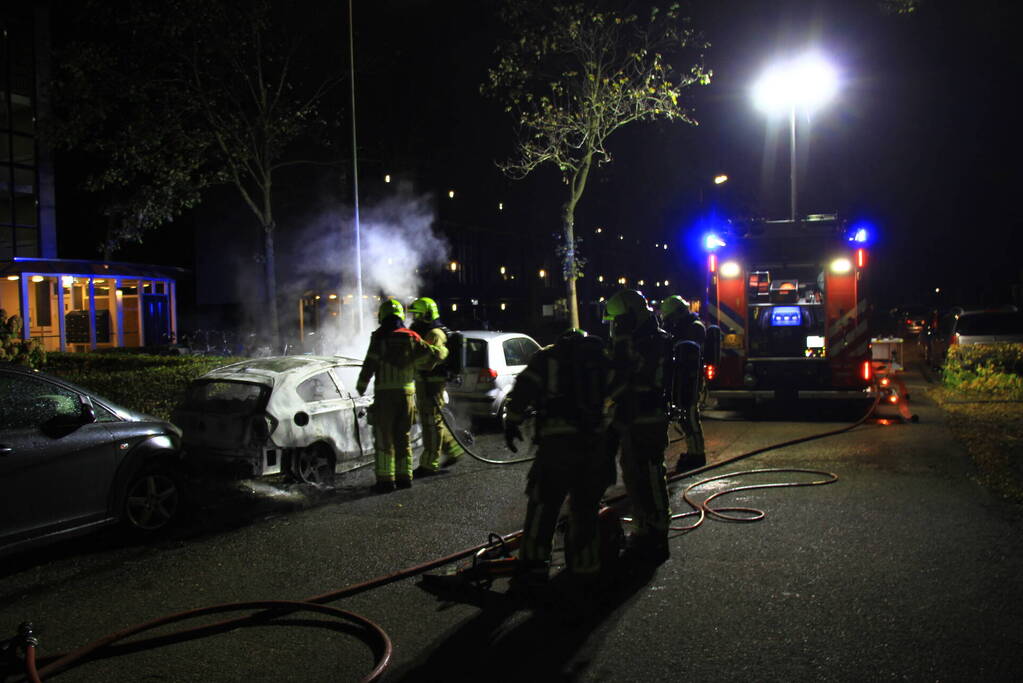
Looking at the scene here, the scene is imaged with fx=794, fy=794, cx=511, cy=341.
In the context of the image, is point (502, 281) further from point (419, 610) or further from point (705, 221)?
point (419, 610)

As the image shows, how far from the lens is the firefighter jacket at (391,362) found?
7.68 metres

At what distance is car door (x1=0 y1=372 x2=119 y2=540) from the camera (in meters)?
5.28

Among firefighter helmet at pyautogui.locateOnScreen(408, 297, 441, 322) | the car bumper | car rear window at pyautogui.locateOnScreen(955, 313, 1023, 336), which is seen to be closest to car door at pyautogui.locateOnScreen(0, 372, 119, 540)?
firefighter helmet at pyautogui.locateOnScreen(408, 297, 441, 322)

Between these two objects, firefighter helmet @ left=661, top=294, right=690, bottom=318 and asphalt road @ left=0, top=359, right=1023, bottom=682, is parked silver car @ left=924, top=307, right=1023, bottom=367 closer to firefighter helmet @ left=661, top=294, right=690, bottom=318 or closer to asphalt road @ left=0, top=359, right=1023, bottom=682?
firefighter helmet @ left=661, top=294, right=690, bottom=318

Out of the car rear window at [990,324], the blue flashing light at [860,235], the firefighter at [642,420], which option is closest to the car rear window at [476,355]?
the firefighter at [642,420]

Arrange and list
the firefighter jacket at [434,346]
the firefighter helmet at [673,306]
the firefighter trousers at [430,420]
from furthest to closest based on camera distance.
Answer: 1. the firefighter helmet at [673,306]
2. the firefighter trousers at [430,420]
3. the firefighter jacket at [434,346]

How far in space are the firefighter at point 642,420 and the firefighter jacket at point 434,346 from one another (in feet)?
9.09

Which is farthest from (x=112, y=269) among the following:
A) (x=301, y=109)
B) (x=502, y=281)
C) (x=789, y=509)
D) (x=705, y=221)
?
(x=502, y=281)

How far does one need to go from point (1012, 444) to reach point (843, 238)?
13.4 feet

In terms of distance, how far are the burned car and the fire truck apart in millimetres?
6166

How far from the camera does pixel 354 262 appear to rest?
18125mm

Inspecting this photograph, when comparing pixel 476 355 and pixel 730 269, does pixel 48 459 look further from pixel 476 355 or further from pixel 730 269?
pixel 730 269

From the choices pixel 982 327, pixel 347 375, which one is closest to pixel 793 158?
pixel 982 327

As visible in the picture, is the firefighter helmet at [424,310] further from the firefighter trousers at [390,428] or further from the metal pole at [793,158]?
the metal pole at [793,158]
